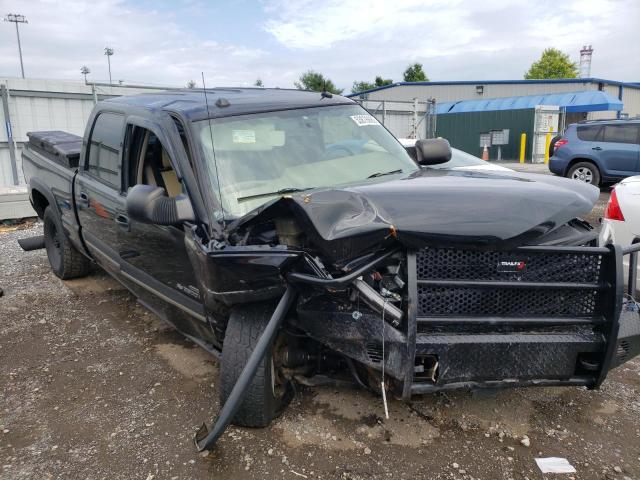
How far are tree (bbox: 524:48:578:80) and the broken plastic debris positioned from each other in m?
61.1

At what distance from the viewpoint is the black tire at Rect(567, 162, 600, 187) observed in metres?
13.1

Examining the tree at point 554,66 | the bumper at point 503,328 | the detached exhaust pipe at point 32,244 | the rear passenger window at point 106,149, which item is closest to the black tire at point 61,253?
the detached exhaust pipe at point 32,244

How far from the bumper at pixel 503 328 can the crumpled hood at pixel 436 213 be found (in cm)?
15

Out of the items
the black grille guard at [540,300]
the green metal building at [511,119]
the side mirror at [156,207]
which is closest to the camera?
the black grille guard at [540,300]

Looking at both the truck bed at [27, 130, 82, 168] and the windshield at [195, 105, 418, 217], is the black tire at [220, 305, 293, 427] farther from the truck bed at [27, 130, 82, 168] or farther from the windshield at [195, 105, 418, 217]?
the truck bed at [27, 130, 82, 168]

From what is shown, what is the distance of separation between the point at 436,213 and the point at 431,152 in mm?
1879

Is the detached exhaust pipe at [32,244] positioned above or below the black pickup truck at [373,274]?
below

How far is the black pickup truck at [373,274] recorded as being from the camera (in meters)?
2.40

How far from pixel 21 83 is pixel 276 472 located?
1233cm

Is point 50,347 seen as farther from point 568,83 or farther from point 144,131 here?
point 568,83

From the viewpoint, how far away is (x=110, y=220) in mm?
4184

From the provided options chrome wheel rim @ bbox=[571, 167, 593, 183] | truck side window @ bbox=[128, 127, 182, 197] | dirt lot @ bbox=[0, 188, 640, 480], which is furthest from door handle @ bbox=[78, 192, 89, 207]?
chrome wheel rim @ bbox=[571, 167, 593, 183]

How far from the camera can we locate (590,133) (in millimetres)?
13289

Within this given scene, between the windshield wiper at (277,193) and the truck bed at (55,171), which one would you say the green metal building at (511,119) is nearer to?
the truck bed at (55,171)
